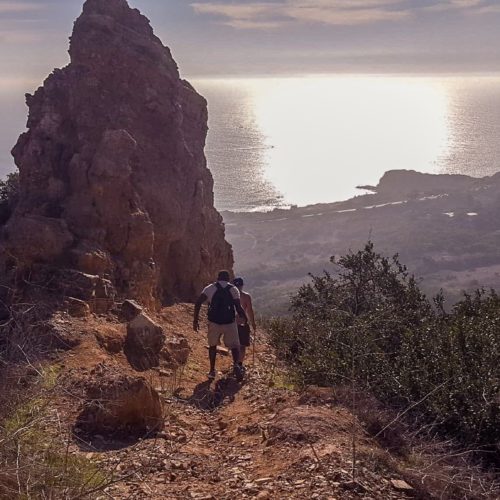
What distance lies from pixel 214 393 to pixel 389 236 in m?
74.6

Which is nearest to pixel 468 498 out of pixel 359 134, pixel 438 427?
pixel 438 427

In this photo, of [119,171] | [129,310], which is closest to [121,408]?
[129,310]

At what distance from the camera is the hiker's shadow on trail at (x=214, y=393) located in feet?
24.4

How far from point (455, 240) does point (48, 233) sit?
253 ft

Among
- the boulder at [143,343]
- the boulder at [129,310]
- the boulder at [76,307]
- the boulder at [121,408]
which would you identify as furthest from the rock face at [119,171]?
the boulder at [121,408]

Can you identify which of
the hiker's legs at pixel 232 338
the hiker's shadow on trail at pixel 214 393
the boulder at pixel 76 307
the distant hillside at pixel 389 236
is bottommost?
the distant hillside at pixel 389 236

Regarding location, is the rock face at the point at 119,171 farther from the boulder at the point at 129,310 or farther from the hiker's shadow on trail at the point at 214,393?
the hiker's shadow on trail at the point at 214,393

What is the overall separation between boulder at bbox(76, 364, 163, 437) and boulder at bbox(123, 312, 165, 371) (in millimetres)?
2306

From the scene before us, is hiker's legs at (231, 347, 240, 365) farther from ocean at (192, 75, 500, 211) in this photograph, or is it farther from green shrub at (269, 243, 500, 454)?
ocean at (192, 75, 500, 211)

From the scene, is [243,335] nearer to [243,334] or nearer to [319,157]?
[243,334]

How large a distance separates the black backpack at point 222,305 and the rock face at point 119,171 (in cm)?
256

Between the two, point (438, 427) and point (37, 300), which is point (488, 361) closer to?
point (438, 427)

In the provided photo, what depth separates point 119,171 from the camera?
36.2 feet

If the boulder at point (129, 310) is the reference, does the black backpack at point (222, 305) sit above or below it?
above
